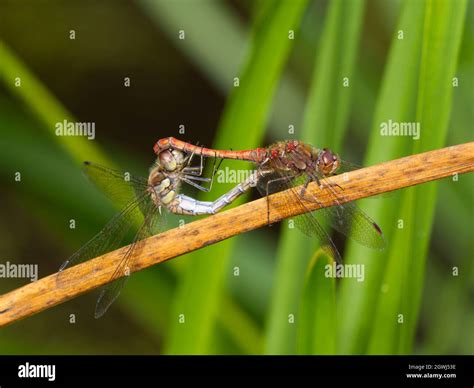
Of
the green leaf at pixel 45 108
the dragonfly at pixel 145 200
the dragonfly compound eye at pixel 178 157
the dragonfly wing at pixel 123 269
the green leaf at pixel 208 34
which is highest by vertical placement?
the green leaf at pixel 208 34

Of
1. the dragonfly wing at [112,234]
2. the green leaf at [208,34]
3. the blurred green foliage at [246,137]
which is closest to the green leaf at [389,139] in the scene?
the blurred green foliage at [246,137]

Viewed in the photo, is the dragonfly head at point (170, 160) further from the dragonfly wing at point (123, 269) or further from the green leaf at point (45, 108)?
the green leaf at point (45, 108)

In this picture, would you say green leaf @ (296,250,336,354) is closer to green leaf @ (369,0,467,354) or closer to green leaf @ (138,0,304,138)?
green leaf @ (369,0,467,354)

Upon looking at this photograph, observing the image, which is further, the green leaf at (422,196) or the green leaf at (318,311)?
the green leaf at (422,196)

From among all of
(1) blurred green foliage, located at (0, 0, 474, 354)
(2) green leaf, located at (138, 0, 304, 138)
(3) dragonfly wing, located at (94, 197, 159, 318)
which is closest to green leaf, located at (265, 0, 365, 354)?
(1) blurred green foliage, located at (0, 0, 474, 354)

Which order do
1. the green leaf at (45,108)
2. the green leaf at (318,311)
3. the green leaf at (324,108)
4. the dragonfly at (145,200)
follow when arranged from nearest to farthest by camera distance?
the green leaf at (318,311) → the green leaf at (324,108) → the dragonfly at (145,200) → the green leaf at (45,108)

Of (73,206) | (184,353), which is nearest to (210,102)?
(73,206)

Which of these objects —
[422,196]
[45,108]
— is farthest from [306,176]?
[45,108]

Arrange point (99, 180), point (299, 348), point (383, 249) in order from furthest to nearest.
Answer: point (99, 180)
point (383, 249)
point (299, 348)
